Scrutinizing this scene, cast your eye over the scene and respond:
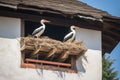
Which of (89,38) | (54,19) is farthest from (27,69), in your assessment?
(89,38)

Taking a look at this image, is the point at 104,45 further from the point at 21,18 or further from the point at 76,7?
the point at 21,18

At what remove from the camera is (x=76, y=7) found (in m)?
20.3

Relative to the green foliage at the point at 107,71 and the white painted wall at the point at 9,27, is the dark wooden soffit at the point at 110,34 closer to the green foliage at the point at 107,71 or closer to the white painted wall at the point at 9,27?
the white painted wall at the point at 9,27

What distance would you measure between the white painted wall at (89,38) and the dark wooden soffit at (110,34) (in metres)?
0.48

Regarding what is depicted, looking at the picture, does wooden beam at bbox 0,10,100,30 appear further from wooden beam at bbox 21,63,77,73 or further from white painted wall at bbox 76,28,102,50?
wooden beam at bbox 21,63,77,73

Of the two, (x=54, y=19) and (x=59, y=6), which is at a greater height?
(x=59, y=6)

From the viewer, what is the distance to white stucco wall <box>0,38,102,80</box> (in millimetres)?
18203

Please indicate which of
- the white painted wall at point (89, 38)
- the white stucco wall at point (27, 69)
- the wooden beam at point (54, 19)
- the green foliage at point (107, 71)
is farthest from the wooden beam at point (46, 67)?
the green foliage at point (107, 71)

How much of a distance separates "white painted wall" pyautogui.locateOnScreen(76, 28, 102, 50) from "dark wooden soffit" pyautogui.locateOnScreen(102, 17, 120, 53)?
1.58 ft

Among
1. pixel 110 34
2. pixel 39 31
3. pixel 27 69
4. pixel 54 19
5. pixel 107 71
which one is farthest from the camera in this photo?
pixel 107 71

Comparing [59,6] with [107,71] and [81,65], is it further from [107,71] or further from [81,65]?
[107,71]

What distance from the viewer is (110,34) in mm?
20938

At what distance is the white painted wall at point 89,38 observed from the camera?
64.7ft

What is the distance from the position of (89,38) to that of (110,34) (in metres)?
1.29
